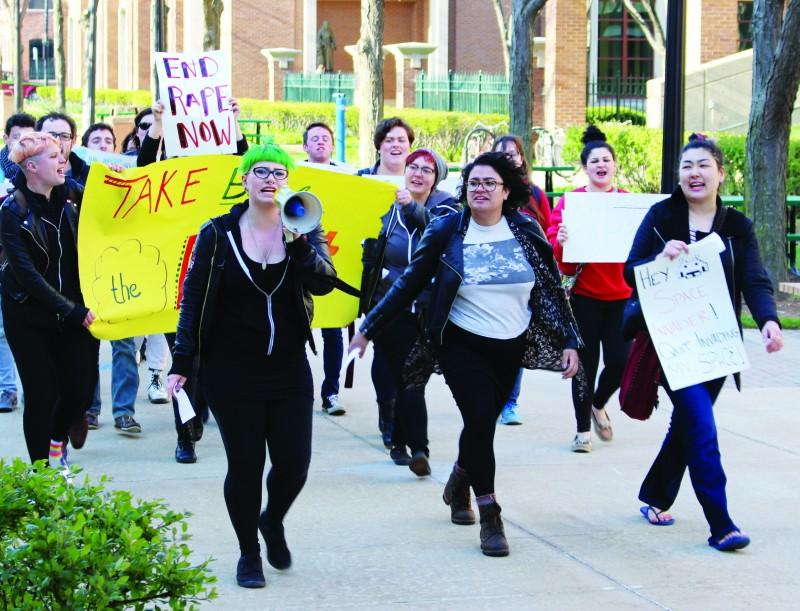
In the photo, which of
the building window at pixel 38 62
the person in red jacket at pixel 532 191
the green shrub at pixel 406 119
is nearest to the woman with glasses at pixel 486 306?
the person in red jacket at pixel 532 191

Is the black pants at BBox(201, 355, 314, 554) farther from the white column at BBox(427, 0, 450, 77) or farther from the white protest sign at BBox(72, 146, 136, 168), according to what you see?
the white column at BBox(427, 0, 450, 77)

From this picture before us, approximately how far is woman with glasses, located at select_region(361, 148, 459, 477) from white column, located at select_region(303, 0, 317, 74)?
44237mm

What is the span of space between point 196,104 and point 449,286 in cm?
329

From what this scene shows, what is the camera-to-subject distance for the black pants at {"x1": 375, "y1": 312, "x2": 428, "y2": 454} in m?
7.51

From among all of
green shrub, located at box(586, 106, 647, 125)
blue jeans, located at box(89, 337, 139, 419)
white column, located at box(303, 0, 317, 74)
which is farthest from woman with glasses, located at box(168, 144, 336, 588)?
white column, located at box(303, 0, 317, 74)

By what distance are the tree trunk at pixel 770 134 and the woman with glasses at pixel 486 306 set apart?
8454 mm

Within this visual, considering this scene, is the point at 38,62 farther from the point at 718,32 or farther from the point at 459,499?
the point at 459,499

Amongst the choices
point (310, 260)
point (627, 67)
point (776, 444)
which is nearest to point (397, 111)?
point (627, 67)

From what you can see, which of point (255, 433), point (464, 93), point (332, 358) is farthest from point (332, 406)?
point (464, 93)

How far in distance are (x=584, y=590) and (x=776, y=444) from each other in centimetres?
338

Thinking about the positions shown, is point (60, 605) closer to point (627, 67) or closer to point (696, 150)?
point (696, 150)

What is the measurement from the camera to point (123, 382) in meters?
8.95

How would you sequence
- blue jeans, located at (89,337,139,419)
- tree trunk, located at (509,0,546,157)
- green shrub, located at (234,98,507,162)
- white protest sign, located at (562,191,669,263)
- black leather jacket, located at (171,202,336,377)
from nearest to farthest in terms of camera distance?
black leather jacket, located at (171,202,336,377) < white protest sign, located at (562,191,669,263) < blue jeans, located at (89,337,139,419) < tree trunk, located at (509,0,546,157) < green shrub, located at (234,98,507,162)

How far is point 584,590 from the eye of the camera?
5.61 metres
